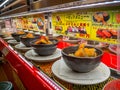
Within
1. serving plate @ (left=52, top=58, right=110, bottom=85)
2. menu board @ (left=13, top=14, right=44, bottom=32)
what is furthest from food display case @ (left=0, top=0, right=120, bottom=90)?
menu board @ (left=13, top=14, right=44, bottom=32)

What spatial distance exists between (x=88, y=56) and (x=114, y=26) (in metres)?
1.18

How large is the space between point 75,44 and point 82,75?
103 cm

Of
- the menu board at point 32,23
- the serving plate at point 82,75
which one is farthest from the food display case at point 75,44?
the menu board at point 32,23

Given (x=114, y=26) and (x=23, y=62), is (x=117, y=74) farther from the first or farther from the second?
(x=114, y=26)

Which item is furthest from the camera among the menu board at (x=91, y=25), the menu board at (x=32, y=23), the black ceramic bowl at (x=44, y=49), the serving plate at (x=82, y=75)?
the menu board at (x=32, y=23)

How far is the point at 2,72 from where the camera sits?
4.22m

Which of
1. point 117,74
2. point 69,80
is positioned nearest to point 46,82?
point 69,80

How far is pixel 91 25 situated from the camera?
7.28 feet

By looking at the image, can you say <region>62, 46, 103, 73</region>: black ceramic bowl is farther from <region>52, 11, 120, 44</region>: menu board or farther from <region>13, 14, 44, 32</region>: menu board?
<region>13, 14, 44, 32</region>: menu board

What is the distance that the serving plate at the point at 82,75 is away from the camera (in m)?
0.80

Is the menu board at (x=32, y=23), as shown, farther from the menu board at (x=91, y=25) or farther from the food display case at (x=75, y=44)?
the menu board at (x=91, y=25)

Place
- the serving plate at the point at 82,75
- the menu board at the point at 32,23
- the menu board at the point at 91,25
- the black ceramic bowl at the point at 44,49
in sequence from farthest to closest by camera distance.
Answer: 1. the menu board at the point at 32,23
2. the menu board at the point at 91,25
3. the black ceramic bowl at the point at 44,49
4. the serving plate at the point at 82,75

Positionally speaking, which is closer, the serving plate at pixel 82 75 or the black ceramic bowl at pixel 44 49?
the serving plate at pixel 82 75

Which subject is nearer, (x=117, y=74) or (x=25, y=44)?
(x=117, y=74)
